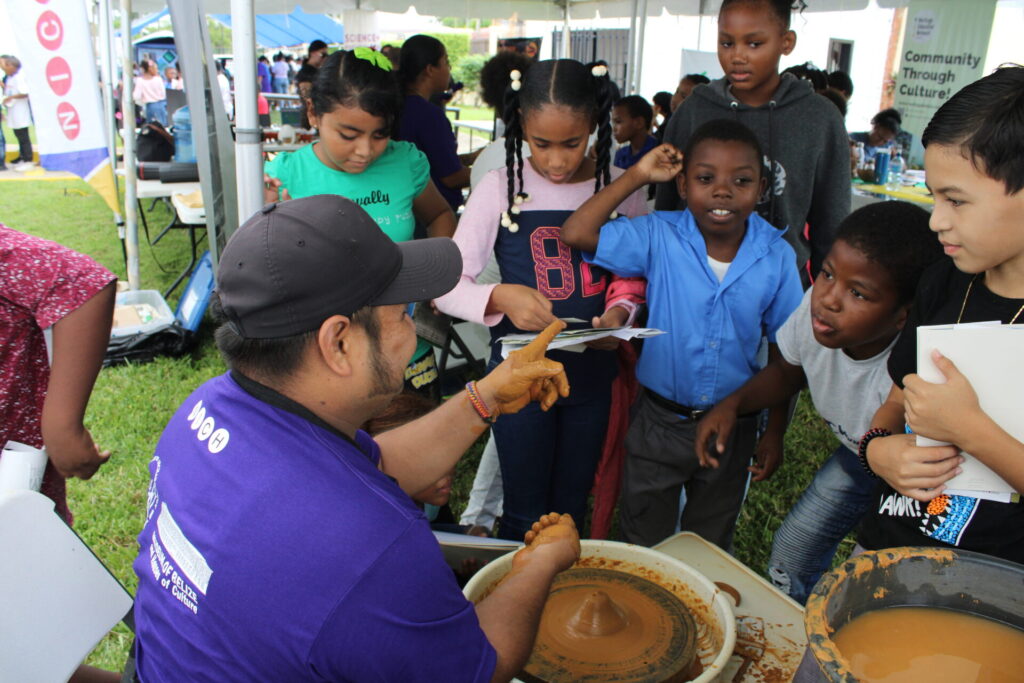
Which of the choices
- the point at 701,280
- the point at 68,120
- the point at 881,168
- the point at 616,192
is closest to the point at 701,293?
the point at 701,280

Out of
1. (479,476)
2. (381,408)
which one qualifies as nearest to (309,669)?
(381,408)

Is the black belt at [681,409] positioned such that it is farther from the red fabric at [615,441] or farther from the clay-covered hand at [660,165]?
the clay-covered hand at [660,165]

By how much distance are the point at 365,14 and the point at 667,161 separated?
11636 millimetres

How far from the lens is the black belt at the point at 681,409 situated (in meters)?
2.30

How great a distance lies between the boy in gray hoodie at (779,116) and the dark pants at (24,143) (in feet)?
48.0

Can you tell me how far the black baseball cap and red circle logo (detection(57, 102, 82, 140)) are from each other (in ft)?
12.2

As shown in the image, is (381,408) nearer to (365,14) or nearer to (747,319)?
(747,319)

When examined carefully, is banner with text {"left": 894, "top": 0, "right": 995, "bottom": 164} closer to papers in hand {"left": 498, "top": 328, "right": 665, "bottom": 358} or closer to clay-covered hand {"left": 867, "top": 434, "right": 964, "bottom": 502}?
papers in hand {"left": 498, "top": 328, "right": 665, "bottom": 358}

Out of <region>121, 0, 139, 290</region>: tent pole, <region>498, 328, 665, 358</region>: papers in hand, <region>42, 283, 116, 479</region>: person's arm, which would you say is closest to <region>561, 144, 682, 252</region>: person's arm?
<region>498, 328, 665, 358</region>: papers in hand

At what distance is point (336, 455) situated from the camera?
117 centimetres

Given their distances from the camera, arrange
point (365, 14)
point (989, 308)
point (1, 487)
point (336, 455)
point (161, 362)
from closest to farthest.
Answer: point (336, 455) < point (989, 308) < point (1, 487) < point (161, 362) < point (365, 14)

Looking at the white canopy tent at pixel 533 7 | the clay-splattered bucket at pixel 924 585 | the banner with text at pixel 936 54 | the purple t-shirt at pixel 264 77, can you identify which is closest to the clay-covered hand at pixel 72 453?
the white canopy tent at pixel 533 7

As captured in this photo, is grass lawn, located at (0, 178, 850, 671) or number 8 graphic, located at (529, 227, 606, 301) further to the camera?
grass lawn, located at (0, 178, 850, 671)

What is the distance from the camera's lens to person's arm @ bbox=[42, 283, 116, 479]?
189 centimetres
